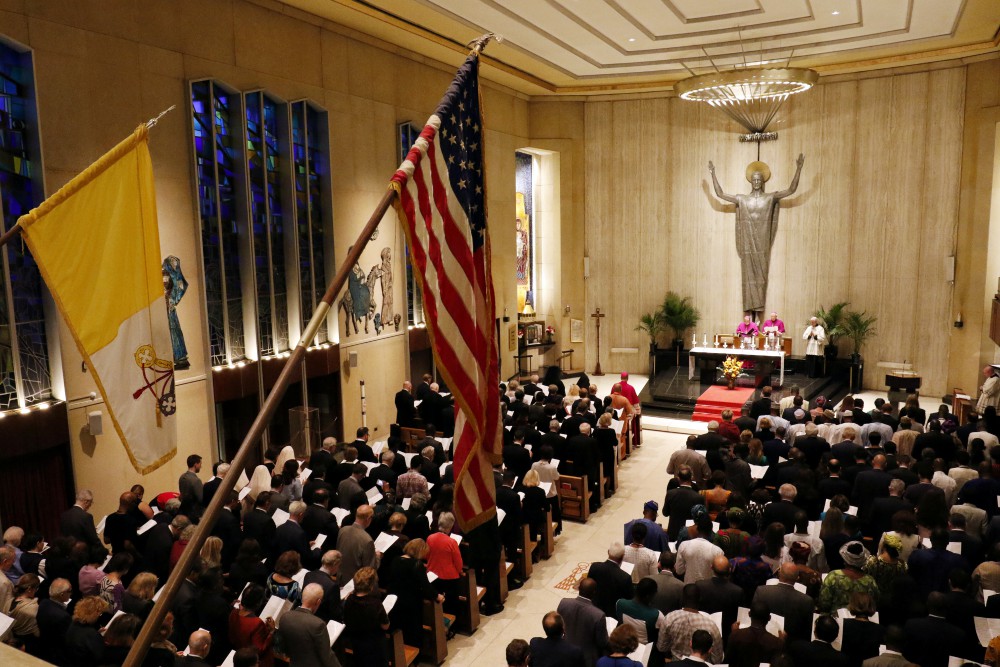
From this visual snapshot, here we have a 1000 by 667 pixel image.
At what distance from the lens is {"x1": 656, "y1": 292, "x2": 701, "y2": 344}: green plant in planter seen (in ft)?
70.2

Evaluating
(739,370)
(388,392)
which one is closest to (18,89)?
(388,392)

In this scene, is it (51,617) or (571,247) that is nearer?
(51,617)

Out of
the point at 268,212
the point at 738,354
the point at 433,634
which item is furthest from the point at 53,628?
the point at 738,354

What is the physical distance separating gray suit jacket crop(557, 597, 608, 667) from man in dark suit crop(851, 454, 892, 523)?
4.24 meters

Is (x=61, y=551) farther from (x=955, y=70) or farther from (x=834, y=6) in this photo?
(x=955, y=70)

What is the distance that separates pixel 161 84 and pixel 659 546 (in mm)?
9364

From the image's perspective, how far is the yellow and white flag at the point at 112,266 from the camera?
516 centimetres

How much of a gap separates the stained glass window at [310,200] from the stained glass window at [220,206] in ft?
4.29

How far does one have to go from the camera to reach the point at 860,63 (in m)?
18.7

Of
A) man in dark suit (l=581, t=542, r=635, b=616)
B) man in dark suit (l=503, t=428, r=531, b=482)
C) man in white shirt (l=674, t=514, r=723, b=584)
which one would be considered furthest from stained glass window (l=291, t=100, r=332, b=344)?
man in white shirt (l=674, t=514, r=723, b=584)

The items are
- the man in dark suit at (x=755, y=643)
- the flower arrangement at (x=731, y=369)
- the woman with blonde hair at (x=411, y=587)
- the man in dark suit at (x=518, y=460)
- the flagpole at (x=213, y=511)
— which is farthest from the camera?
the flower arrangement at (x=731, y=369)

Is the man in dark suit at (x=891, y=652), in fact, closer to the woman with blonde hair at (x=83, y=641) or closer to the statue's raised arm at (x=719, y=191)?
the woman with blonde hair at (x=83, y=641)

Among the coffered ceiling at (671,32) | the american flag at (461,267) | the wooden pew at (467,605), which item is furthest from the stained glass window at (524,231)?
the american flag at (461,267)

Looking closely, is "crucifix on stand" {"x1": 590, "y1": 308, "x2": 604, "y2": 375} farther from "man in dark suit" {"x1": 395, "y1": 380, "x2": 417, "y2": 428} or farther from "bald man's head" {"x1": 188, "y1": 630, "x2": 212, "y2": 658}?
"bald man's head" {"x1": 188, "y1": 630, "x2": 212, "y2": 658}
